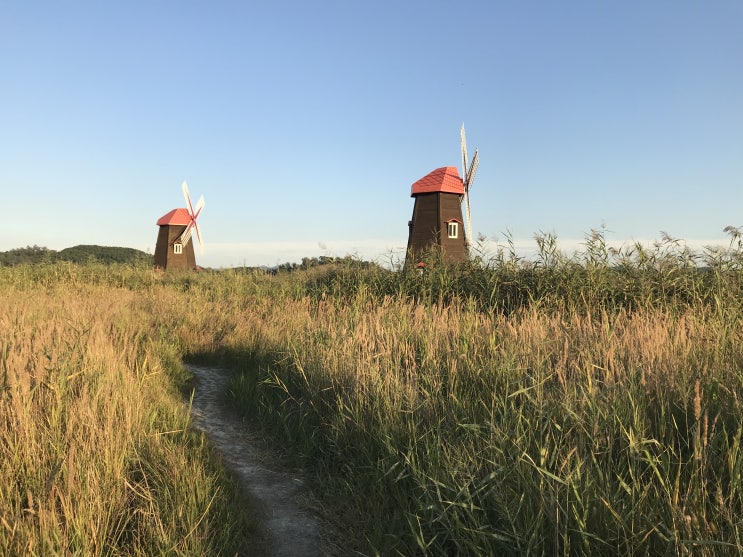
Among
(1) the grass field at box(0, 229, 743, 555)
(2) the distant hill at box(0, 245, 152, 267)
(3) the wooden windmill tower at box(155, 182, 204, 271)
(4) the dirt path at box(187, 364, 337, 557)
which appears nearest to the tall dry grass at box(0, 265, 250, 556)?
(1) the grass field at box(0, 229, 743, 555)

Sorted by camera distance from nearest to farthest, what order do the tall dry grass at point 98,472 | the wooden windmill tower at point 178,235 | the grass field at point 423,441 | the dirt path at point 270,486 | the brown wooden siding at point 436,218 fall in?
the grass field at point 423,441
the tall dry grass at point 98,472
the dirt path at point 270,486
the brown wooden siding at point 436,218
the wooden windmill tower at point 178,235

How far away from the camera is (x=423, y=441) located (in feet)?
10.1

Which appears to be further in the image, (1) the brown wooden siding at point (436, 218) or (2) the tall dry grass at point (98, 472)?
(1) the brown wooden siding at point (436, 218)

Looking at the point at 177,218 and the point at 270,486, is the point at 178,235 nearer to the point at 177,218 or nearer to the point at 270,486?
the point at 177,218

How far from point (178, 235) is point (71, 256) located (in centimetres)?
1541

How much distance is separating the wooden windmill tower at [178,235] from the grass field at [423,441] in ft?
118

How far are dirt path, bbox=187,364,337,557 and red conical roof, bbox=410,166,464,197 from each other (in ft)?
76.5

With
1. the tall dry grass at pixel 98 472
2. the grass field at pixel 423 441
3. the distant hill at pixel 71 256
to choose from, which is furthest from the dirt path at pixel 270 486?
the distant hill at pixel 71 256

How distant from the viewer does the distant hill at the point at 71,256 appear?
22484 millimetres

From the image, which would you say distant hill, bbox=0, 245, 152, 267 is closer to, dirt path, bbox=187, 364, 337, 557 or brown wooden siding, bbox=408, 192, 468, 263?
brown wooden siding, bbox=408, 192, 468, 263

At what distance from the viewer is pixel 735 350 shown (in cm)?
370

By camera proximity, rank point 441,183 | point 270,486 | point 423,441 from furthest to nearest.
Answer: point 441,183 < point 270,486 < point 423,441

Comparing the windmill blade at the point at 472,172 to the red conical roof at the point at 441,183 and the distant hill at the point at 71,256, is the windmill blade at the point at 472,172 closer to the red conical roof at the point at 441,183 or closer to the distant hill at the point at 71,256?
the red conical roof at the point at 441,183

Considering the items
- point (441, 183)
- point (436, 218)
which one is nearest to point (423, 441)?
point (436, 218)
